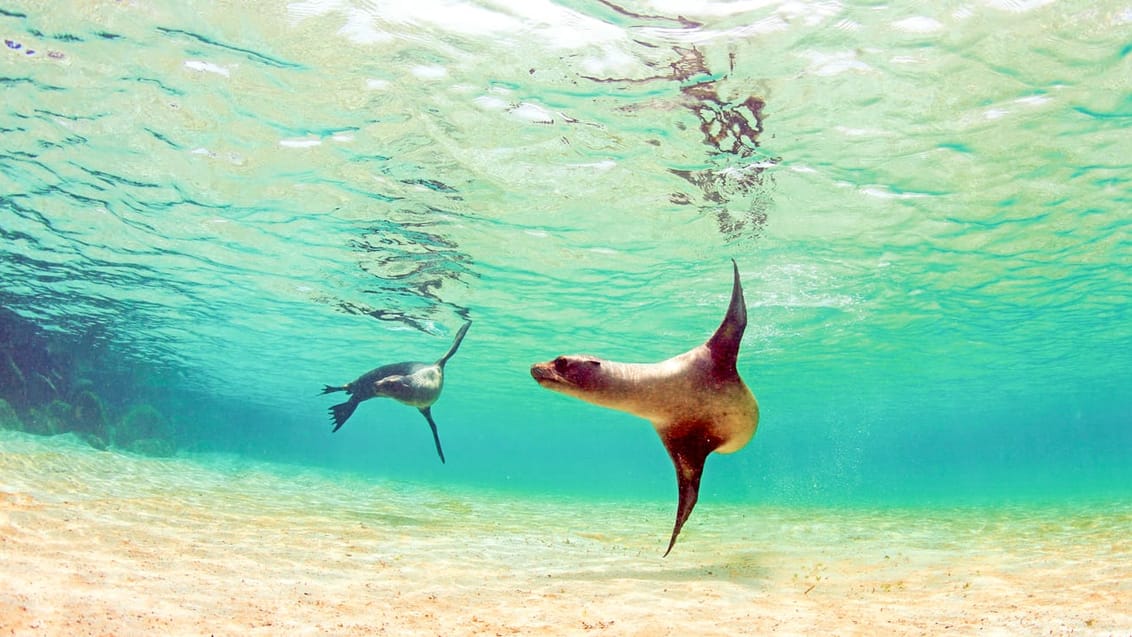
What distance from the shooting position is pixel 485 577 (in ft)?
19.1

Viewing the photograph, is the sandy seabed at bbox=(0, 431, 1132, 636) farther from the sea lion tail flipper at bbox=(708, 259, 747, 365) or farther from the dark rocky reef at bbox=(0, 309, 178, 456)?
the dark rocky reef at bbox=(0, 309, 178, 456)

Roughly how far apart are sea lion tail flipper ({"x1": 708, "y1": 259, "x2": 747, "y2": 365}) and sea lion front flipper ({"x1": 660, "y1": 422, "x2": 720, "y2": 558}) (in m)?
0.66

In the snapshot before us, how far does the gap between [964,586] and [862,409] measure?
59.3m

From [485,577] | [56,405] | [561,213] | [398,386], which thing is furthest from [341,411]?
[56,405]

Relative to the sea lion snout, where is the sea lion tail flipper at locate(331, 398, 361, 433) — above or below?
below

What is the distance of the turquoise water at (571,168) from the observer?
8.27 m

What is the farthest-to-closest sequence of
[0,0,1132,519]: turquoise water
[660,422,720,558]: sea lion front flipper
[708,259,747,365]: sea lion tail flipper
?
[0,0,1132,519]: turquoise water, [660,422,720,558]: sea lion front flipper, [708,259,747,365]: sea lion tail flipper

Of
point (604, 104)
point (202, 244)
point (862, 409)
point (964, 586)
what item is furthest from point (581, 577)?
point (862, 409)

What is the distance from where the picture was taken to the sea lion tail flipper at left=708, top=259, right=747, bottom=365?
459 centimetres

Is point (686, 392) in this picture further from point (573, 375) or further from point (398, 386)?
point (398, 386)

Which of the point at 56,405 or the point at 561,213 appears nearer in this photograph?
the point at 561,213

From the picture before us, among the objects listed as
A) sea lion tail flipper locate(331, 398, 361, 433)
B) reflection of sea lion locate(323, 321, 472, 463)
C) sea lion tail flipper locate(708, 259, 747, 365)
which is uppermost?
sea lion tail flipper locate(708, 259, 747, 365)

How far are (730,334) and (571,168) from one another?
820cm

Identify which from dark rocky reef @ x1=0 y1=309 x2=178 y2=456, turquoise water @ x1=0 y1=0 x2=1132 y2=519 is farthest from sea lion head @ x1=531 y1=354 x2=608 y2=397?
dark rocky reef @ x1=0 y1=309 x2=178 y2=456
